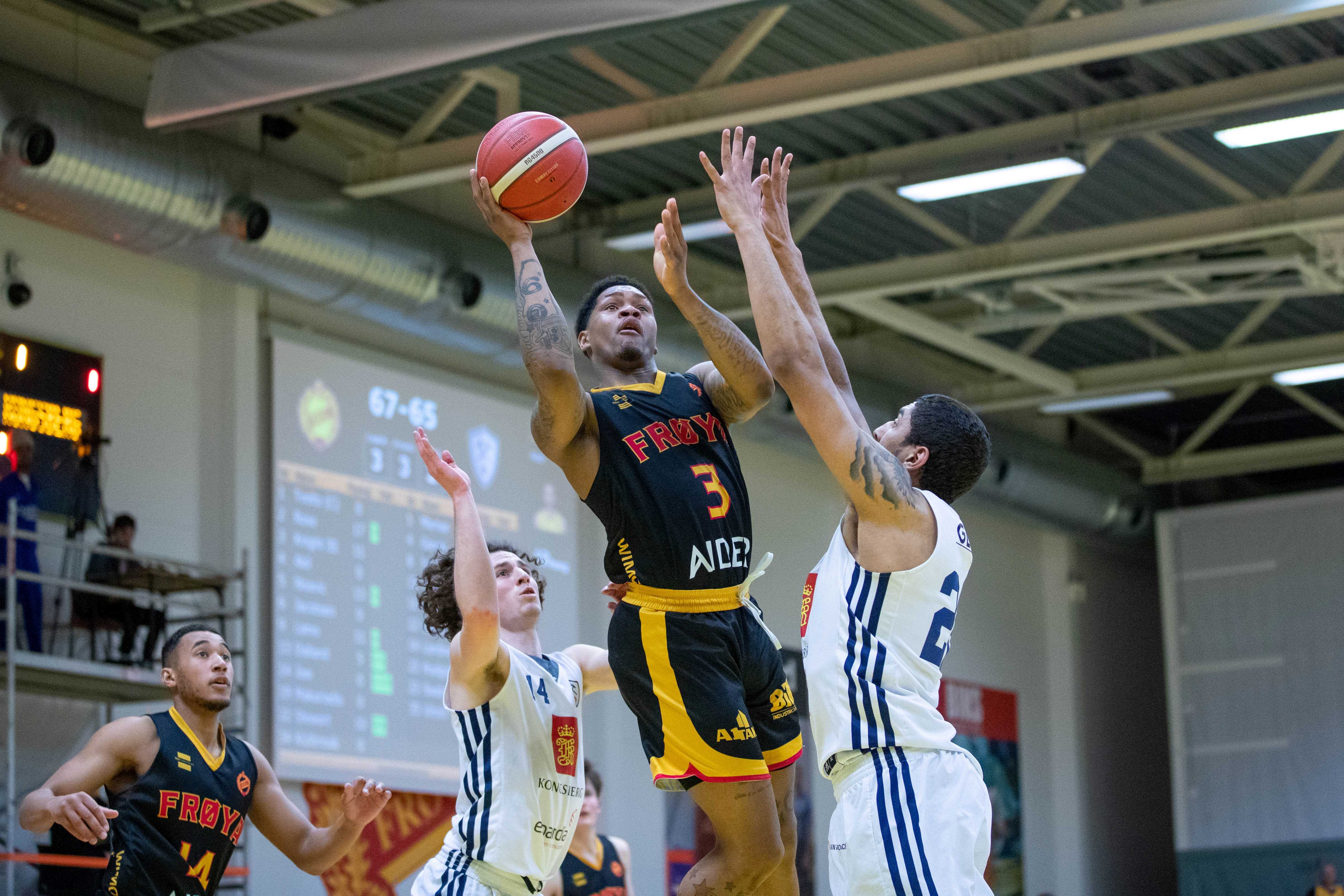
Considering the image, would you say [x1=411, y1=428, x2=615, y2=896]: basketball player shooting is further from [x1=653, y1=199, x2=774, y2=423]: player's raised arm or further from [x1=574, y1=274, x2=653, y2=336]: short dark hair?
[x1=653, y1=199, x2=774, y2=423]: player's raised arm

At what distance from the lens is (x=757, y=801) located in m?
5.12

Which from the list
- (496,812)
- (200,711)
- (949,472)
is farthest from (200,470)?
(949,472)

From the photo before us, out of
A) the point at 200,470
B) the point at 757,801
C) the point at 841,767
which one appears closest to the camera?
the point at 841,767

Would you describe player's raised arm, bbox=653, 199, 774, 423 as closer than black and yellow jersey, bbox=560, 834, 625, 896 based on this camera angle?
Yes

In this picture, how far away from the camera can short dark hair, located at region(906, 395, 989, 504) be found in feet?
15.9

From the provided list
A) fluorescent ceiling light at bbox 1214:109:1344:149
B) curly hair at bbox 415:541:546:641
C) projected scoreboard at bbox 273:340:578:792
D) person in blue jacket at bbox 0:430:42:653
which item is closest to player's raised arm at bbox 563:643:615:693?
curly hair at bbox 415:541:546:641

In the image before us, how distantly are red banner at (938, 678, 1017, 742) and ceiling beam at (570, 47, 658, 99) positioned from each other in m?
8.45

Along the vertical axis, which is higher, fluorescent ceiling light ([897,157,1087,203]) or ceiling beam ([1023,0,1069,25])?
ceiling beam ([1023,0,1069,25])

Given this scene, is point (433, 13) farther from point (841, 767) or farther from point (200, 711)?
point (841, 767)

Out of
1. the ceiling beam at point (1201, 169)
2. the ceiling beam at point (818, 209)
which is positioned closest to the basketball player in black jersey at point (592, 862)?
the ceiling beam at point (818, 209)

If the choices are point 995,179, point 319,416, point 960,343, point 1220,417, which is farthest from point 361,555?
point 1220,417

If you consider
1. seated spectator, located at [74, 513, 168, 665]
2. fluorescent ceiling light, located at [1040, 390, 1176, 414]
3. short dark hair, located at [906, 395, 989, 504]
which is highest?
fluorescent ceiling light, located at [1040, 390, 1176, 414]

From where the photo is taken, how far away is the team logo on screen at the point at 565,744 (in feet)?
18.9

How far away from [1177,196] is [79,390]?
9.96 metres
